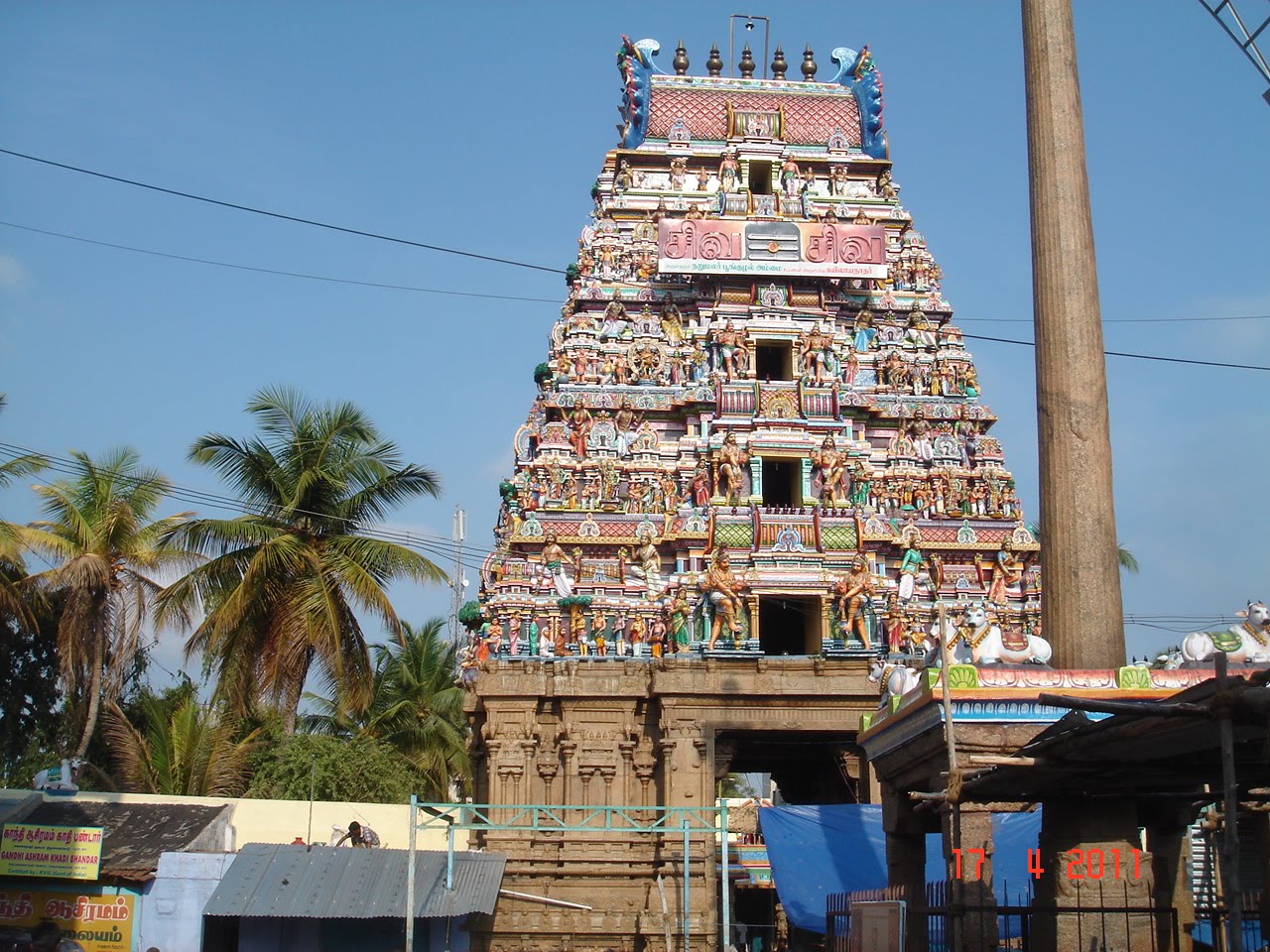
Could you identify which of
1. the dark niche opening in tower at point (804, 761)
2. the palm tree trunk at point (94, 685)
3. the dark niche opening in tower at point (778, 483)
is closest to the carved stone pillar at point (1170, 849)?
the dark niche opening in tower at point (804, 761)

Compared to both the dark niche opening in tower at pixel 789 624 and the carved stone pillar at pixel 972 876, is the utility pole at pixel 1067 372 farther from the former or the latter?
the dark niche opening in tower at pixel 789 624

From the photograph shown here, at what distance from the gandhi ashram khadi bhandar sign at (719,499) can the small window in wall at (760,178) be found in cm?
7

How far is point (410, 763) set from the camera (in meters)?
41.2

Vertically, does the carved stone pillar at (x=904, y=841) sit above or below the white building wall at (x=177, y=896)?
above

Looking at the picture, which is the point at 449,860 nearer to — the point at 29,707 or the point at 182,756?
the point at 182,756

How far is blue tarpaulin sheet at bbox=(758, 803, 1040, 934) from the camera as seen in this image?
74.0 feet

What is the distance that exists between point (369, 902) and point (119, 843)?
462 cm

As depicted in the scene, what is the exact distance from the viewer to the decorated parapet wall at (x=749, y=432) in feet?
106

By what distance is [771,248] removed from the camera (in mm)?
36344

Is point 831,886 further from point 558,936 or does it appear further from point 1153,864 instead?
point 1153,864

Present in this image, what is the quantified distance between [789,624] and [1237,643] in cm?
2079

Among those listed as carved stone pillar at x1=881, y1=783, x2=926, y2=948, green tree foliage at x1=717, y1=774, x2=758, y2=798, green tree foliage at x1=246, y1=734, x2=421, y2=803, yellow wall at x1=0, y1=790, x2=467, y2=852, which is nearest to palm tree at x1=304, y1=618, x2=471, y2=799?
green tree foliage at x1=246, y1=734, x2=421, y2=803

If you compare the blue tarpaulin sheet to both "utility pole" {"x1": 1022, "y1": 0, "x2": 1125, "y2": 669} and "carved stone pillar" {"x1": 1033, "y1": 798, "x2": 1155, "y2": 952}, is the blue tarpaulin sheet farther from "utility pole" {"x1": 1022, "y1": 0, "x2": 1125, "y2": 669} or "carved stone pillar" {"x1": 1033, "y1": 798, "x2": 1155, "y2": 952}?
"carved stone pillar" {"x1": 1033, "y1": 798, "x2": 1155, "y2": 952}
